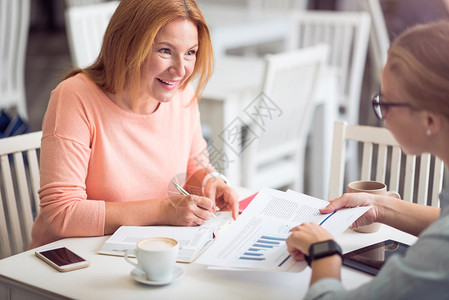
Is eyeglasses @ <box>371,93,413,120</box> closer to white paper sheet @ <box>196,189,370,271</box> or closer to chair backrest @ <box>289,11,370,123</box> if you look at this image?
white paper sheet @ <box>196,189,370,271</box>

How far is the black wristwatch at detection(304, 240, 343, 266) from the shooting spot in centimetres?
104

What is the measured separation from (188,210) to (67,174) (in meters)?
0.28

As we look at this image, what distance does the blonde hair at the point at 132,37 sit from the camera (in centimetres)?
135

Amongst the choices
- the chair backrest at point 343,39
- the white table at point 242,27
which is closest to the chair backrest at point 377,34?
the chair backrest at point 343,39

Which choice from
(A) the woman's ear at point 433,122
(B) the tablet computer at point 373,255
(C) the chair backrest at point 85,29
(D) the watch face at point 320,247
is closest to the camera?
(A) the woman's ear at point 433,122

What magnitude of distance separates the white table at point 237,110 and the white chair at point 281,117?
0.06 metres

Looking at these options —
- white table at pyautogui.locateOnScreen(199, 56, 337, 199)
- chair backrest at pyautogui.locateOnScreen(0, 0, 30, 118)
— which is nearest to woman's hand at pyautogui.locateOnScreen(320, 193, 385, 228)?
white table at pyautogui.locateOnScreen(199, 56, 337, 199)

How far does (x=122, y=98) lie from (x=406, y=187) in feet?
2.57

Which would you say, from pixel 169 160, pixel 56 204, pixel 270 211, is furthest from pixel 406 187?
pixel 56 204

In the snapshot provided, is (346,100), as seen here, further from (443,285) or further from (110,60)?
(443,285)

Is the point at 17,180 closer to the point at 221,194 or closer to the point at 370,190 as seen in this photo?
the point at 221,194

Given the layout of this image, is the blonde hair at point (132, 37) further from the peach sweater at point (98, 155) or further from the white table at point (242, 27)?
the white table at point (242, 27)

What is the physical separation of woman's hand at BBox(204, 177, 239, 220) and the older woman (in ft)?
0.97

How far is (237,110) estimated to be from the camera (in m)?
2.64
